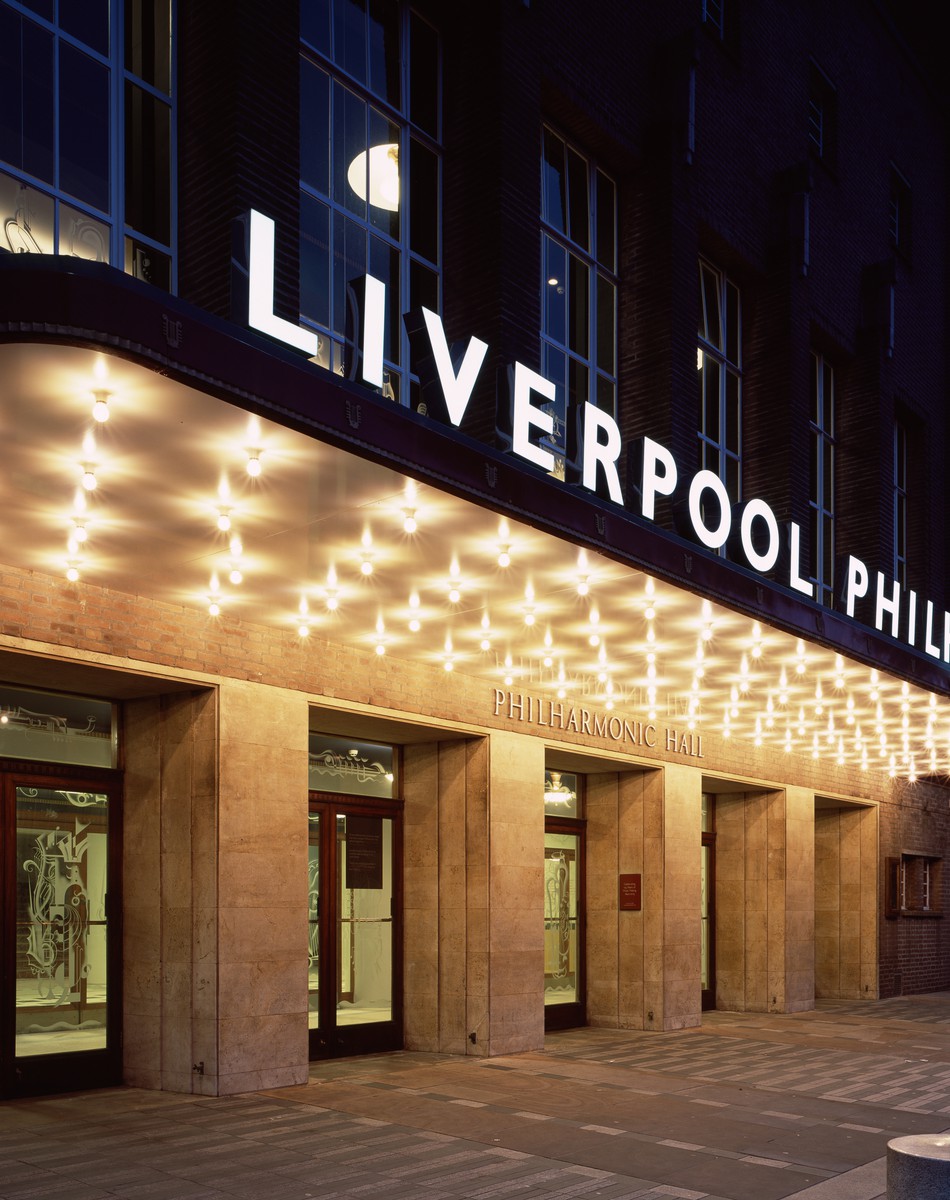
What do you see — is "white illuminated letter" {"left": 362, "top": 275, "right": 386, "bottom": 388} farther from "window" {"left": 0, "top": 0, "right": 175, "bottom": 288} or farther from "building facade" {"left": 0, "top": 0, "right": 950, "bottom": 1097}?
"window" {"left": 0, "top": 0, "right": 175, "bottom": 288}

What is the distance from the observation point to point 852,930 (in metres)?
22.2

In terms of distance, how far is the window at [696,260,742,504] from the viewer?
19.2 m

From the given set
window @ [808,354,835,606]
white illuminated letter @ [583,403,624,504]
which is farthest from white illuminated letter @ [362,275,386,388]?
window @ [808,354,835,606]

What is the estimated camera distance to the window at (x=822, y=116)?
22.2 metres

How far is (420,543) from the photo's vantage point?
886cm

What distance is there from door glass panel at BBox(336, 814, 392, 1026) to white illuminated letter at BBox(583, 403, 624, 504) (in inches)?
192

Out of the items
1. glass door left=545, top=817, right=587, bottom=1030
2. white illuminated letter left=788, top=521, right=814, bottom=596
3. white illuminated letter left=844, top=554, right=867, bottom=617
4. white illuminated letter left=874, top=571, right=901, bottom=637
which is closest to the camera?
white illuminated letter left=788, top=521, right=814, bottom=596

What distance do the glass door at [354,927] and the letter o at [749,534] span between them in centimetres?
474

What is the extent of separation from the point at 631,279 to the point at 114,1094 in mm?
11931

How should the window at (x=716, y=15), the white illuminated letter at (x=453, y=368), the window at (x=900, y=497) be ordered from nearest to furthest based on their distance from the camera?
1. the white illuminated letter at (x=453, y=368)
2. the window at (x=716, y=15)
3. the window at (x=900, y=497)

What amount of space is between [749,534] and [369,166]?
18.4ft

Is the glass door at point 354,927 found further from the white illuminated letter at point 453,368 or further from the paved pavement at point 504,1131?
the white illuminated letter at point 453,368

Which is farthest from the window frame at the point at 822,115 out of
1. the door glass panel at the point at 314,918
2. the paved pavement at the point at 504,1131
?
the paved pavement at the point at 504,1131

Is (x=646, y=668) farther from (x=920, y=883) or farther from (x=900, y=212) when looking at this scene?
(x=900, y=212)
